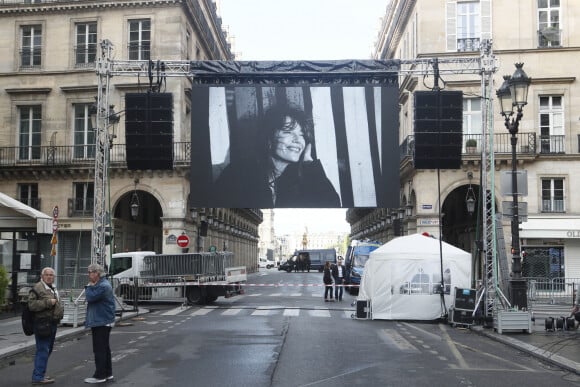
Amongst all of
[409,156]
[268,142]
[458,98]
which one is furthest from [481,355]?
[409,156]

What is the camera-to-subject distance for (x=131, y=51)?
3647 cm

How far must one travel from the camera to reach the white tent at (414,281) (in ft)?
67.4

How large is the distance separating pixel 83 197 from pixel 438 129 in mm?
23487

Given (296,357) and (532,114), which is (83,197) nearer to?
(532,114)

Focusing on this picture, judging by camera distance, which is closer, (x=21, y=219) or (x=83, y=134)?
(x=21, y=219)

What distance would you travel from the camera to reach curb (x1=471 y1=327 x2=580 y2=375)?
11682 mm

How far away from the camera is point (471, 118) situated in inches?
1341

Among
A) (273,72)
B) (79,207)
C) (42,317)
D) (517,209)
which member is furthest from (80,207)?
(42,317)

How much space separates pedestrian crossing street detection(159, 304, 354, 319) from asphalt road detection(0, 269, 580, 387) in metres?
1.80

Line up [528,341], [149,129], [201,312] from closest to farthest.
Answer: [528,341] → [149,129] → [201,312]

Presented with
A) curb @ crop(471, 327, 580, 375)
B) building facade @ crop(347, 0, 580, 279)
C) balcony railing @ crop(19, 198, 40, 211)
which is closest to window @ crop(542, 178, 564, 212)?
building facade @ crop(347, 0, 580, 279)

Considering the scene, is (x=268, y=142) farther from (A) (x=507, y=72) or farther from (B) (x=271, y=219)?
(B) (x=271, y=219)

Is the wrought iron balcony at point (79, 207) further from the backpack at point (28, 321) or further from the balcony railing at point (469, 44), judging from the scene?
the backpack at point (28, 321)

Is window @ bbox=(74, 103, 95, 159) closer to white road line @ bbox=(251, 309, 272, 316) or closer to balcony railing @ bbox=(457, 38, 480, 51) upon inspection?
white road line @ bbox=(251, 309, 272, 316)
